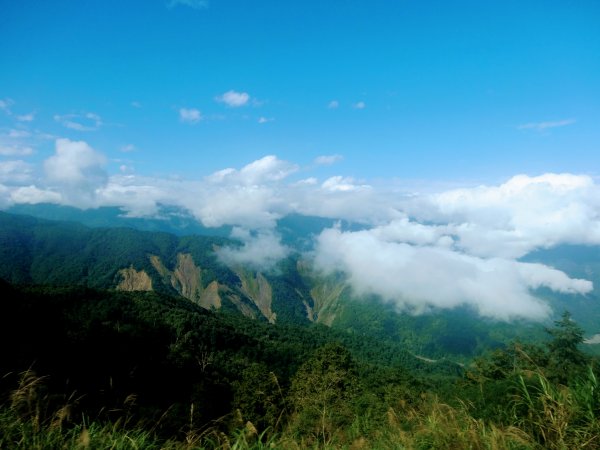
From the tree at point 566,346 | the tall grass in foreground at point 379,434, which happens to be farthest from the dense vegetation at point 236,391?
the tree at point 566,346

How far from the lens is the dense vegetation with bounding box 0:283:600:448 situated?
3.84 m

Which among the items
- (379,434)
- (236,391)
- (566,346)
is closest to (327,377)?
(236,391)

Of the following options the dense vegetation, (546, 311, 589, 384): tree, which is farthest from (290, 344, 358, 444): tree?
(546, 311, 589, 384): tree

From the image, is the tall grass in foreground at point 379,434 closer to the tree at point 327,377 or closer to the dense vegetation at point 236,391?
the dense vegetation at point 236,391

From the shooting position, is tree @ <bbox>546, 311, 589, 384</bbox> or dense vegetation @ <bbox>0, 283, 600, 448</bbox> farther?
tree @ <bbox>546, 311, 589, 384</bbox>

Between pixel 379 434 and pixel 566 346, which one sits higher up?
pixel 379 434

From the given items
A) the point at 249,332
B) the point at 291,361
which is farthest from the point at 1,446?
the point at 249,332

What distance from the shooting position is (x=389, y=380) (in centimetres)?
3894

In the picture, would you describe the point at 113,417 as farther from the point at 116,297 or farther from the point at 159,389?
the point at 116,297

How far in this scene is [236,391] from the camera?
1612 inches

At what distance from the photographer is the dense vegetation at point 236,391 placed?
12.6 ft

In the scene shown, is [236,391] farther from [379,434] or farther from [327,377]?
[379,434]

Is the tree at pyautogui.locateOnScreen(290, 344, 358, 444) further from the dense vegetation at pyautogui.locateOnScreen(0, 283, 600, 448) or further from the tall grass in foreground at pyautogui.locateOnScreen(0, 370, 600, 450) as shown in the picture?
the tall grass in foreground at pyautogui.locateOnScreen(0, 370, 600, 450)

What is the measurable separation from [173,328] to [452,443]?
110641mm
